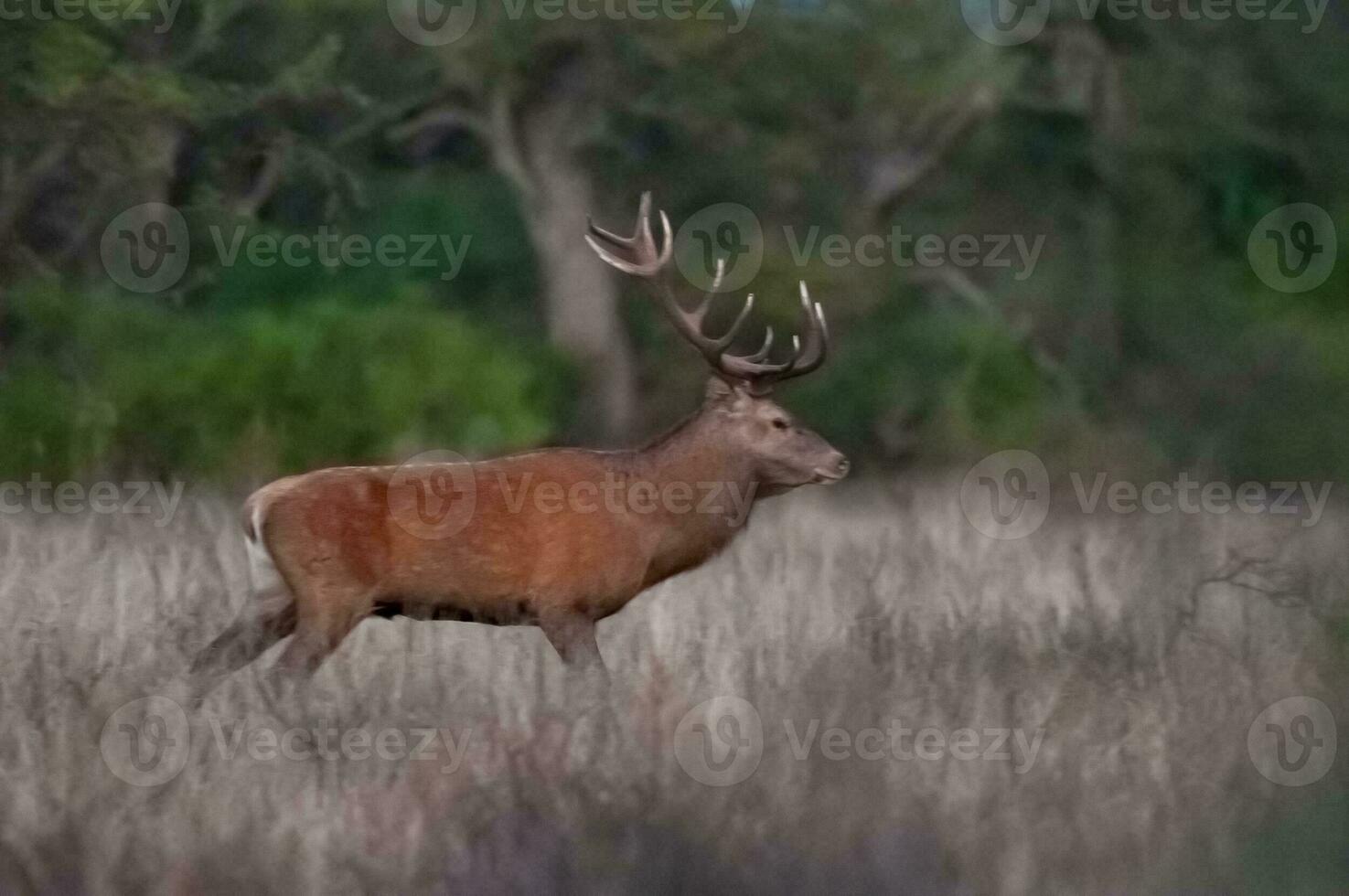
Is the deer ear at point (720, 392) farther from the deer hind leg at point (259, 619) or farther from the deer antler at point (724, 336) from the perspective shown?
the deer hind leg at point (259, 619)

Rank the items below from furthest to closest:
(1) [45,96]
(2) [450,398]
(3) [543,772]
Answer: (2) [450,398]
(1) [45,96]
(3) [543,772]

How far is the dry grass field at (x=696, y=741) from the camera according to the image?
19.7 ft

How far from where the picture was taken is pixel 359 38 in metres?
20.9

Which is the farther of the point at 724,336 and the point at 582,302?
the point at 582,302

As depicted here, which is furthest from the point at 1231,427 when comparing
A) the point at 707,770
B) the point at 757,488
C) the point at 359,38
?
the point at 707,770

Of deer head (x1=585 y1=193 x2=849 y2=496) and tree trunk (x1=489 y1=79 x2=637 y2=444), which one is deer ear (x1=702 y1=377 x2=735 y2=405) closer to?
deer head (x1=585 y1=193 x2=849 y2=496)

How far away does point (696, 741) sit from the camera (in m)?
6.75

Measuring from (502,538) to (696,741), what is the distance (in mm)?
1465

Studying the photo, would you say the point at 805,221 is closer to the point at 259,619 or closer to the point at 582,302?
the point at 582,302

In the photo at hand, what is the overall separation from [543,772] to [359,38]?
15426 millimetres

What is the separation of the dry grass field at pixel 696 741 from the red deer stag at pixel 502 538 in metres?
0.16

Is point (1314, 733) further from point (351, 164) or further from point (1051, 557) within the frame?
point (351, 164)

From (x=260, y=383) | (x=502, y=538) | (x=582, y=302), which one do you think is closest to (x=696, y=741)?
(x=502, y=538)

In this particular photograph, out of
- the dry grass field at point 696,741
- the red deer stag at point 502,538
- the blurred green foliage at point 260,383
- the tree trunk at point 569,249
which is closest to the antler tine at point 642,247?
the red deer stag at point 502,538
